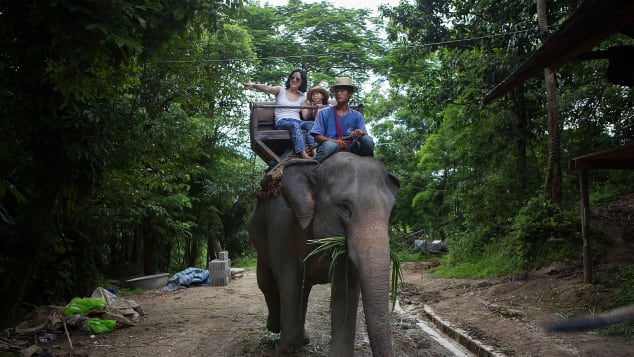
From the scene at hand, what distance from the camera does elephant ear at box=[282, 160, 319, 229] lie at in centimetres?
556

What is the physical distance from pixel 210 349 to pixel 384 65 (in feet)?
55.0

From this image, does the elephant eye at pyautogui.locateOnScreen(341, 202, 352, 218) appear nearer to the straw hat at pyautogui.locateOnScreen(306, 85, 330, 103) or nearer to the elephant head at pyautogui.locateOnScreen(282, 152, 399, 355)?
the elephant head at pyautogui.locateOnScreen(282, 152, 399, 355)

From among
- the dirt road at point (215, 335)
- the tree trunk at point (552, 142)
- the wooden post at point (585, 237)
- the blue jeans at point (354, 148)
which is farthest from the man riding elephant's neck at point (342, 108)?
the tree trunk at point (552, 142)

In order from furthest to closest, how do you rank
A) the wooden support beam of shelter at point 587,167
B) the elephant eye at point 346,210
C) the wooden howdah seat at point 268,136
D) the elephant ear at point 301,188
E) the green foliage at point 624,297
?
1. the wooden support beam of shelter at point 587,167
2. the wooden howdah seat at point 268,136
3. the green foliage at point 624,297
4. the elephant ear at point 301,188
5. the elephant eye at point 346,210

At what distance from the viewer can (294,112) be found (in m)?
7.63

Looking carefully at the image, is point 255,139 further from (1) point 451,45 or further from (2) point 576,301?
(1) point 451,45

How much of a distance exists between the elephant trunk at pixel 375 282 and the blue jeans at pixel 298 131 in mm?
2381

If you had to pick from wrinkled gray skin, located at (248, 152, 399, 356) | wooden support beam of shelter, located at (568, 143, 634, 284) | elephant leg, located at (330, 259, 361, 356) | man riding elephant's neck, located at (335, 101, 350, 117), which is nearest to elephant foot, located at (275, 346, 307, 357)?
wrinkled gray skin, located at (248, 152, 399, 356)

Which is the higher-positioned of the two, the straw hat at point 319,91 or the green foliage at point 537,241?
the straw hat at point 319,91

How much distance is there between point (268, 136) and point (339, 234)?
2626 mm

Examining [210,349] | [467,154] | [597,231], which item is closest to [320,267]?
[210,349]

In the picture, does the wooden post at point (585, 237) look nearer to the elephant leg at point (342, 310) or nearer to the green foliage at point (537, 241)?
the green foliage at point (537, 241)

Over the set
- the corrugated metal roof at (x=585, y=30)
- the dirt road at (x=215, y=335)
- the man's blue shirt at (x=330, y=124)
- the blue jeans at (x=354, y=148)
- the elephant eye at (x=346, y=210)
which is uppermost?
the corrugated metal roof at (x=585, y=30)

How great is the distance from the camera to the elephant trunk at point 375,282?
4.58 metres
